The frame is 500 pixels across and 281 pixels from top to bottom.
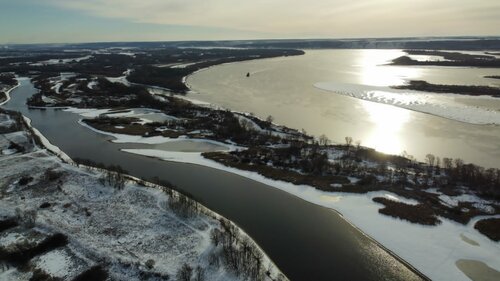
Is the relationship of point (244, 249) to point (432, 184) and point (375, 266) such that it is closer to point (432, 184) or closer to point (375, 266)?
point (375, 266)

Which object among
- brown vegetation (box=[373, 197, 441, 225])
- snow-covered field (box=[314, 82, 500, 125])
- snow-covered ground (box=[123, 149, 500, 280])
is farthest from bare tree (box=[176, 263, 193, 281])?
snow-covered field (box=[314, 82, 500, 125])

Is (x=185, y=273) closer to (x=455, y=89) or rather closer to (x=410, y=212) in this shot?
(x=410, y=212)

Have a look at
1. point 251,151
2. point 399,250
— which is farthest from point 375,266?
point 251,151

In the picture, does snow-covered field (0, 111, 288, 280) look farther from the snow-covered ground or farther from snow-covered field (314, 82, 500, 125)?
snow-covered field (314, 82, 500, 125)

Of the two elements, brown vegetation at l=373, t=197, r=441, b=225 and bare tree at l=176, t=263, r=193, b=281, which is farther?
brown vegetation at l=373, t=197, r=441, b=225

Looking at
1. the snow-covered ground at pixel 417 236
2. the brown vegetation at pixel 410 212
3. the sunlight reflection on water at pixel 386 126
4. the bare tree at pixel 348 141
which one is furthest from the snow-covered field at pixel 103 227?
the sunlight reflection on water at pixel 386 126

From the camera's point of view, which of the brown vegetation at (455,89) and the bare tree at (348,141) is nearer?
the bare tree at (348,141)

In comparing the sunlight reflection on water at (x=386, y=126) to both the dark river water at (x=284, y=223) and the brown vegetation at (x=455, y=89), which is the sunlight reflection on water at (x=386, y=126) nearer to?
the dark river water at (x=284, y=223)
